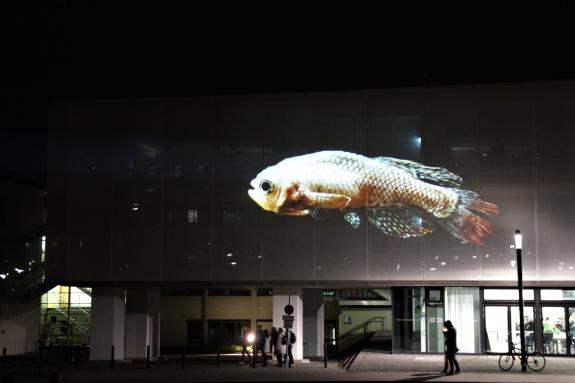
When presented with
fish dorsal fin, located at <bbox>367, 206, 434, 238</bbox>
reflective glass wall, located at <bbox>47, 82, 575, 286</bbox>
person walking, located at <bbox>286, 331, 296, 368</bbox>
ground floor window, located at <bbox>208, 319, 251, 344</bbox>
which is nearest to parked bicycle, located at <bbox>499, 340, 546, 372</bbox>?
reflective glass wall, located at <bbox>47, 82, 575, 286</bbox>

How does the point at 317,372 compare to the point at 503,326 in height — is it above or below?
below

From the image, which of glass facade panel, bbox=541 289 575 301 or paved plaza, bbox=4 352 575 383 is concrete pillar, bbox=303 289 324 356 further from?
glass facade panel, bbox=541 289 575 301

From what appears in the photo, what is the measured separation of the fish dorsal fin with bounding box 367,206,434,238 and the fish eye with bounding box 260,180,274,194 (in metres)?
4.32

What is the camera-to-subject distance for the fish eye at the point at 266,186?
30.9m

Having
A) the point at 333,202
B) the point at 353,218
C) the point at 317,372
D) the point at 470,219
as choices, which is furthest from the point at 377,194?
the point at 317,372

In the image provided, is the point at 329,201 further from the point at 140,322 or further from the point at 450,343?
the point at 140,322

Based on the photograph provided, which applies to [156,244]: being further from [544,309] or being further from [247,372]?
[544,309]

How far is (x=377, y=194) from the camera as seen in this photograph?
3012 cm

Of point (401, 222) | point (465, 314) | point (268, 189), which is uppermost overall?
point (268, 189)

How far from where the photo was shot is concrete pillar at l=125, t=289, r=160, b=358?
3203 cm

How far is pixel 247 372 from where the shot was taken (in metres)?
25.5

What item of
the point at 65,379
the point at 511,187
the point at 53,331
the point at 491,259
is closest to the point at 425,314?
the point at 491,259

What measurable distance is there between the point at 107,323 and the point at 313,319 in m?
9.62

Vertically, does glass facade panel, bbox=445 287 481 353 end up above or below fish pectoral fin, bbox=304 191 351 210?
below
